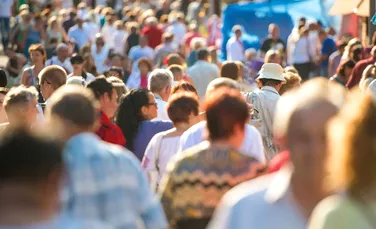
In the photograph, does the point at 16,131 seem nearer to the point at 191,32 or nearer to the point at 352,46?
the point at 352,46

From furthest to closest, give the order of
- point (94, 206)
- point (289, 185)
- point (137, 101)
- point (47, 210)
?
point (137, 101)
point (94, 206)
point (289, 185)
point (47, 210)

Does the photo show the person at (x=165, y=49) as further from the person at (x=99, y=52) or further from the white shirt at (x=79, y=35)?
the white shirt at (x=79, y=35)

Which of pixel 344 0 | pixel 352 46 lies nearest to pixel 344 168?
pixel 352 46

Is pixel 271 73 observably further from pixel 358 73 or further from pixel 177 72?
pixel 358 73

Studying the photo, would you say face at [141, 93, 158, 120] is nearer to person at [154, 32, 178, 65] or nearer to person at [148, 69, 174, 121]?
person at [148, 69, 174, 121]

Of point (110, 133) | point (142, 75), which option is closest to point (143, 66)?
point (142, 75)

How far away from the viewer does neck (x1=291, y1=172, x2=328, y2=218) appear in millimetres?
4727

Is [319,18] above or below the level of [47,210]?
below

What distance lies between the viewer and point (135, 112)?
32.6 feet

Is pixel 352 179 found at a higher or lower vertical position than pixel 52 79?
higher

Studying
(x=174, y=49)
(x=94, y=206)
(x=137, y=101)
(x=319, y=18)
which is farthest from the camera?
(x=319, y=18)

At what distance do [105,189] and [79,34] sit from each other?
2293 cm

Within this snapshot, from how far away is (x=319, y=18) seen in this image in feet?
91.6

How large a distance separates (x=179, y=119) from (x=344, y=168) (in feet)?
14.5
